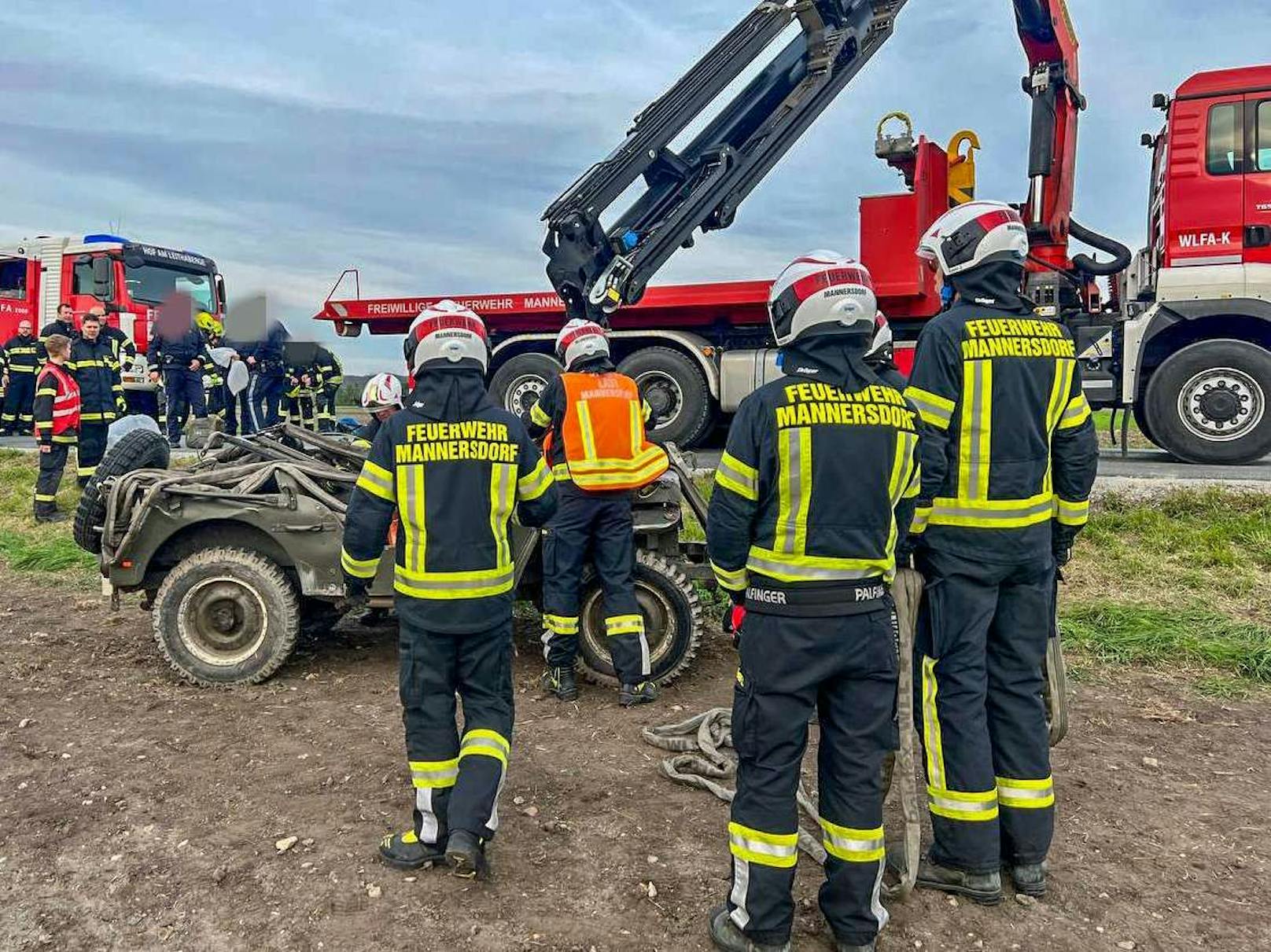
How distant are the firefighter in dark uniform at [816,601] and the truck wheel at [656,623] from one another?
6.84 ft

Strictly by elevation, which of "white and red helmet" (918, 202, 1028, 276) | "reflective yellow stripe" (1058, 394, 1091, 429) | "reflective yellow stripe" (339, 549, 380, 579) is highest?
"white and red helmet" (918, 202, 1028, 276)

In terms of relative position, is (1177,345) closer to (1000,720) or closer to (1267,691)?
(1267,691)

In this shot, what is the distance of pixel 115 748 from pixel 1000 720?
11.3 ft

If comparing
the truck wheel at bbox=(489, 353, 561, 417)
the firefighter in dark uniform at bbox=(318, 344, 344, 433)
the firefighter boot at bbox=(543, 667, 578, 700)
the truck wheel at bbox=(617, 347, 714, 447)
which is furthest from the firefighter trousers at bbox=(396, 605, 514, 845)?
the firefighter in dark uniform at bbox=(318, 344, 344, 433)

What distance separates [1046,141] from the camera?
8.77 m

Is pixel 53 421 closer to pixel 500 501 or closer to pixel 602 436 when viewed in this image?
pixel 602 436

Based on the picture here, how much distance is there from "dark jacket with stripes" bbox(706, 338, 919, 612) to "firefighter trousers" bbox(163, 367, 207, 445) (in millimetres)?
10587

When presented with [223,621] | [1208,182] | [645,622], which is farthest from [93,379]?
[1208,182]

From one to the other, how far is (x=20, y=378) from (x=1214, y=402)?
14047 mm

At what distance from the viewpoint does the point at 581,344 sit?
4.71 metres

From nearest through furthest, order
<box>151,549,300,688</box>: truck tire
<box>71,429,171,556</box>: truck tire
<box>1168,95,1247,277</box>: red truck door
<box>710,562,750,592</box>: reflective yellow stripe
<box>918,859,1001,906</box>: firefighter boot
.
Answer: <box>710,562,750,592</box>: reflective yellow stripe < <box>918,859,1001,906</box>: firefighter boot < <box>151,549,300,688</box>: truck tire < <box>71,429,171,556</box>: truck tire < <box>1168,95,1247,277</box>: red truck door

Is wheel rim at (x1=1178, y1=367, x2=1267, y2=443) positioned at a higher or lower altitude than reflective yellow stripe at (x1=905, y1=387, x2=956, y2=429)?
higher

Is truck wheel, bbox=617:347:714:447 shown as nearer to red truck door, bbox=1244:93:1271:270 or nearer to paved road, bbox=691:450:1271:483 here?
paved road, bbox=691:450:1271:483

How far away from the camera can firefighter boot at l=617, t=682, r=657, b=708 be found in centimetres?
453
